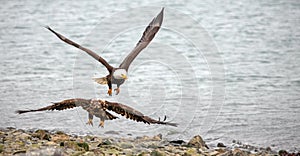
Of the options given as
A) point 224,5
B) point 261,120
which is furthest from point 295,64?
point 224,5

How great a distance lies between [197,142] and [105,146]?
4.53 ft

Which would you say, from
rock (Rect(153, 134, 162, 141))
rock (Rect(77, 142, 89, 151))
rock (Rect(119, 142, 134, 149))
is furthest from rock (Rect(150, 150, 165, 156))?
rock (Rect(153, 134, 162, 141))

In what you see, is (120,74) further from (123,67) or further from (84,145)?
(84,145)

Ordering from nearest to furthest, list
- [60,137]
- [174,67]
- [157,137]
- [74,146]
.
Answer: [74,146], [60,137], [157,137], [174,67]

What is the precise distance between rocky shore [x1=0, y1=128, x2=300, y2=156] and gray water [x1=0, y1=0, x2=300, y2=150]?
46 cm

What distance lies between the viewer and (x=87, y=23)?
19.6 metres

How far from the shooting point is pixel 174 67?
14422mm

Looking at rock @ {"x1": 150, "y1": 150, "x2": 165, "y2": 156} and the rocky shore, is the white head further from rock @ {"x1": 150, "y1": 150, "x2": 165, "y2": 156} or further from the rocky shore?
rock @ {"x1": 150, "y1": 150, "x2": 165, "y2": 156}

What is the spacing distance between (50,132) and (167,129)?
190cm

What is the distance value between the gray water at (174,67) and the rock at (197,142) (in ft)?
1.99

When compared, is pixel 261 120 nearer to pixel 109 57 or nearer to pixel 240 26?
pixel 109 57

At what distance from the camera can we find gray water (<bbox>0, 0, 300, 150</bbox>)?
34.6 feet

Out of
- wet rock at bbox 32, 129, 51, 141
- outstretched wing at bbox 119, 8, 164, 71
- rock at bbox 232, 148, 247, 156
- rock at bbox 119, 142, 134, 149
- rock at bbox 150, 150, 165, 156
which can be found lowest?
rock at bbox 150, 150, 165, 156

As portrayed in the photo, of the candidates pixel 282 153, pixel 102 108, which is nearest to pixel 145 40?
pixel 102 108
